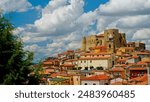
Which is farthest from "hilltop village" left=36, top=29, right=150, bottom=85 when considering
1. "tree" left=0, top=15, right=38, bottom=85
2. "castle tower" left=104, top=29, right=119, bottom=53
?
"tree" left=0, top=15, right=38, bottom=85

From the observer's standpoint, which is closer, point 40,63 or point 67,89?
point 67,89

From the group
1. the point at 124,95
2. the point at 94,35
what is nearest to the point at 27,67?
the point at 124,95

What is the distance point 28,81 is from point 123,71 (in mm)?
61403

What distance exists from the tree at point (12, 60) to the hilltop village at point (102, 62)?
155ft

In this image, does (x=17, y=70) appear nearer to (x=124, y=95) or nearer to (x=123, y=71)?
(x=124, y=95)

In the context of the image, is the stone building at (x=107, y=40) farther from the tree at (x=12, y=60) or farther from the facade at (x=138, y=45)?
the tree at (x=12, y=60)

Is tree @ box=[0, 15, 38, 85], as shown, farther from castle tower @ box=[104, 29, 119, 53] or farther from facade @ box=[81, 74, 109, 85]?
castle tower @ box=[104, 29, 119, 53]

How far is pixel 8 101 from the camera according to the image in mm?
4250

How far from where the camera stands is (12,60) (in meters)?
6.88

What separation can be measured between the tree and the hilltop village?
47.2m

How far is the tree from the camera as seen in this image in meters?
6.81

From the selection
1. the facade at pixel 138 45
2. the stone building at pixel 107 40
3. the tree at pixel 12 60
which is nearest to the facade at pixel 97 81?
the tree at pixel 12 60

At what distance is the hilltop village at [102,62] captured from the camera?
63094 mm

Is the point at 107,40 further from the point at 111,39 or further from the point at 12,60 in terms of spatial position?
the point at 12,60
